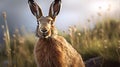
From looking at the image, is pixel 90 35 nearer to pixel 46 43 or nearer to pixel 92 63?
pixel 92 63

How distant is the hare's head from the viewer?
10.1 meters

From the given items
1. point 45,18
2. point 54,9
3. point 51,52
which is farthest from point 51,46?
point 54,9

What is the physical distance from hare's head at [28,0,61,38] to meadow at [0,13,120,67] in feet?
6.45

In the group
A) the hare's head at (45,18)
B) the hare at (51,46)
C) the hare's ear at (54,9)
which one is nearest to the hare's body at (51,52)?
the hare at (51,46)

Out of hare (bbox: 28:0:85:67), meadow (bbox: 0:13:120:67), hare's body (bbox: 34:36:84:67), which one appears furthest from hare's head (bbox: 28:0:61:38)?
meadow (bbox: 0:13:120:67)

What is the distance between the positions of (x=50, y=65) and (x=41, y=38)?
1.52 feet

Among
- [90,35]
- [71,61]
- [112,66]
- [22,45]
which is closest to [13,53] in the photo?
[22,45]

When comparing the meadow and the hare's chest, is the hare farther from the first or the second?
the meadow

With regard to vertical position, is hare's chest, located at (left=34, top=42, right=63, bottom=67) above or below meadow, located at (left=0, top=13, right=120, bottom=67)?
above

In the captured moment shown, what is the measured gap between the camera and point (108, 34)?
587 inches

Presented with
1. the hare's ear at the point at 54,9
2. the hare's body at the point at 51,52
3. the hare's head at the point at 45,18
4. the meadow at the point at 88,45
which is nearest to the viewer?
the hare's head at the point at 45,18

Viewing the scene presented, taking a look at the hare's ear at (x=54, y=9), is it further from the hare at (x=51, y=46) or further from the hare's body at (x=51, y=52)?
the hare's body at (x=51, y=52)

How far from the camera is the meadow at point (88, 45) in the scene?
13111 millimetres

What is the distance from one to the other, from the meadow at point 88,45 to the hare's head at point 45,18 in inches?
77.4
